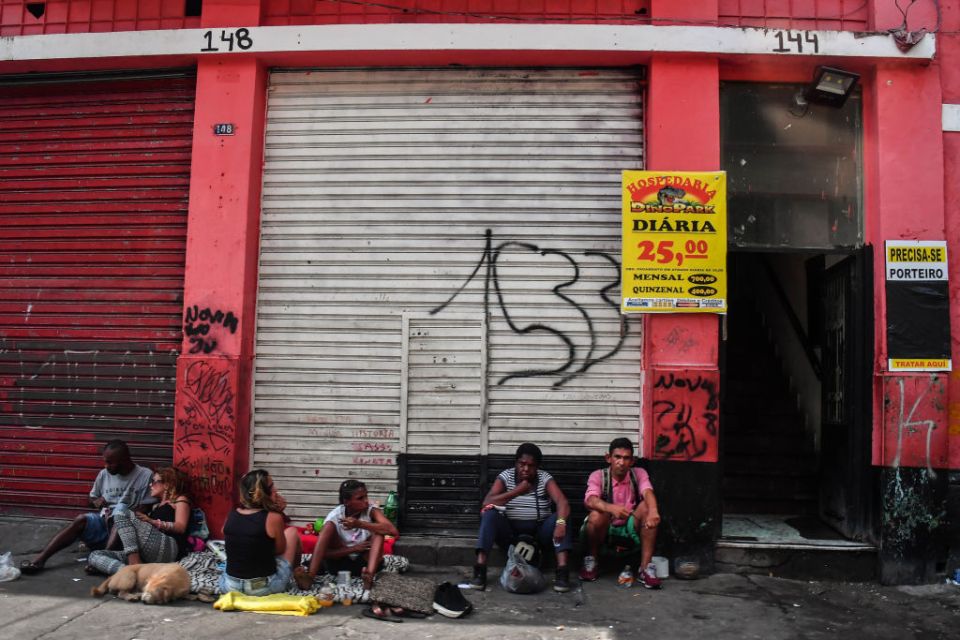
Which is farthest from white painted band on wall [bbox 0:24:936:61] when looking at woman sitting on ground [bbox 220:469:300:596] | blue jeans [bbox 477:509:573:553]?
blue jeans [bbox 477:509:573:553]

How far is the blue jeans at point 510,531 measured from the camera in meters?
5.93

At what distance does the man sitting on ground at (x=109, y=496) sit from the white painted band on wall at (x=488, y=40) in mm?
3750

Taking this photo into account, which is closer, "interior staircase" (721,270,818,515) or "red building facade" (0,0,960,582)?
"red building facade" (0,0,960,582)

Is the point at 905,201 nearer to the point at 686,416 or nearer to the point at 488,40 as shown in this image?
the point at 686,416

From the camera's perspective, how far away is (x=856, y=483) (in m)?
6.51

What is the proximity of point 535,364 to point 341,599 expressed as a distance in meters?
2.63

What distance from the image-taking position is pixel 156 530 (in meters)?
5.94

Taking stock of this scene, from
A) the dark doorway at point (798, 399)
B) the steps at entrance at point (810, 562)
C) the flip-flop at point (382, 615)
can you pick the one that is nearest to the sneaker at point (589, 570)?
the steps at entrance at point (810, 562)

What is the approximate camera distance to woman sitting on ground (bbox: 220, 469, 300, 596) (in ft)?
16.9

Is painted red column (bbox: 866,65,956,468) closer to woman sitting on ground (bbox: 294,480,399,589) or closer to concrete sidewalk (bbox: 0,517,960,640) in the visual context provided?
concrete sidewalk (bbox: 0,517,960,640)

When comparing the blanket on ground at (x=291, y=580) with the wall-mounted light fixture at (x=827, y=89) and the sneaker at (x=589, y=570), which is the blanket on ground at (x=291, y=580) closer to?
the sneaker at (x=589, y=570)

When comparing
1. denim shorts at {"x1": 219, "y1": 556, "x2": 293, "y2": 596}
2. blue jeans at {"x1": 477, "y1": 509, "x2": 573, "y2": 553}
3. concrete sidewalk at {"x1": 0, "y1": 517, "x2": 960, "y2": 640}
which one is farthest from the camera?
blue jeans at {"x1": 477, "y1": 509, "x2": 573, "y2": 553}

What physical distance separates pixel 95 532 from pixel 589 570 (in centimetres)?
413

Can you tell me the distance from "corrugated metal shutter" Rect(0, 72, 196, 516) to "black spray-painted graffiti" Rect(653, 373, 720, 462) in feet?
14.9
